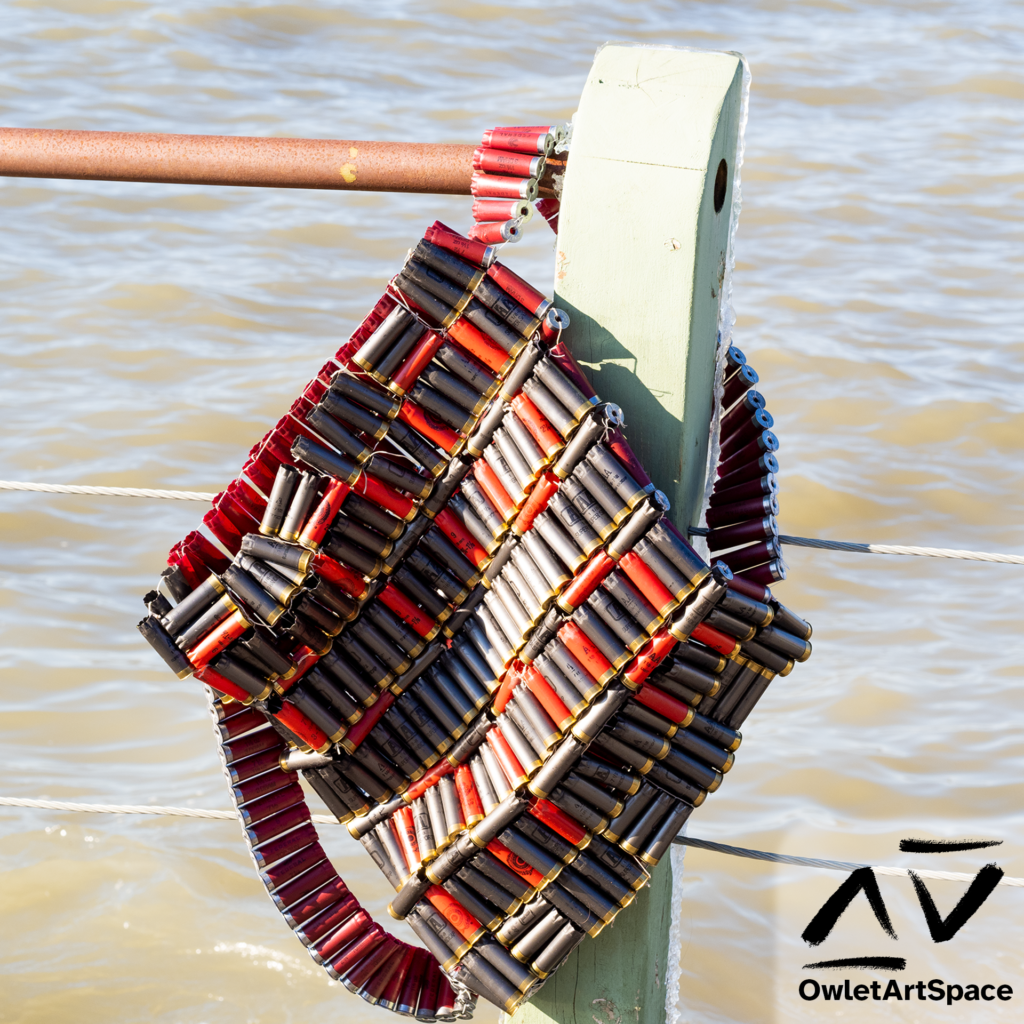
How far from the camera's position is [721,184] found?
4.04 feet

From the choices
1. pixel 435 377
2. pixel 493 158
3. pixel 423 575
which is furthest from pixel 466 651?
pixel 493 158

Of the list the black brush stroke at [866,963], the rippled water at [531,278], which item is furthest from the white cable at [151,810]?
the black brush stroke at [866,963]

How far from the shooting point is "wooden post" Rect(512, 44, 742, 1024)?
1.18 m

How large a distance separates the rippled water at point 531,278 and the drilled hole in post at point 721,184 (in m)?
2.08

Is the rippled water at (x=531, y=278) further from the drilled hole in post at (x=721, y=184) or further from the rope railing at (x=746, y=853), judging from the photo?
the drilled hole in post at (x=721, y=184)

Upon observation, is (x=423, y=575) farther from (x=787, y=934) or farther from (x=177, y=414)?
(x=177, y=414)

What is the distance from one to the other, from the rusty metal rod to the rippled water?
185 cm

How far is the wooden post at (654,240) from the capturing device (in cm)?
118

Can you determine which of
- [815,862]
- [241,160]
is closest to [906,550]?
[815,862]

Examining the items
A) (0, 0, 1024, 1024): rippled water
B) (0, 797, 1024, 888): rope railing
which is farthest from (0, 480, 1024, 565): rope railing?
(0, 0, 1024, 1024): rippled water

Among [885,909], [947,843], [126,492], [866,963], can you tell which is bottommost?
[947,843]

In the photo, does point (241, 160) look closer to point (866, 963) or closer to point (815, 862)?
point (815, 862)

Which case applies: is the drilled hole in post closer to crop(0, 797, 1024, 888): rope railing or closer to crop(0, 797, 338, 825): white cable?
crop(0, 797, 1024, 888): rope railing

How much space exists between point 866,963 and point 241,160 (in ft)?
7.55
